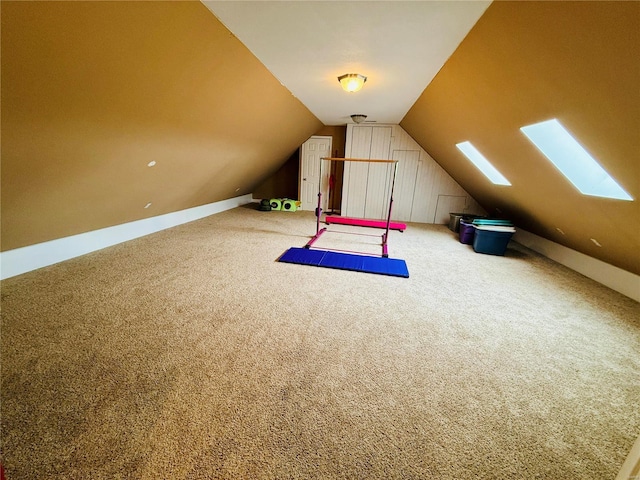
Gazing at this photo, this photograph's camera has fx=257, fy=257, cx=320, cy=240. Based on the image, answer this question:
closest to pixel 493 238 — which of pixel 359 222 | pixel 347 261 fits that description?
pixel 359 222

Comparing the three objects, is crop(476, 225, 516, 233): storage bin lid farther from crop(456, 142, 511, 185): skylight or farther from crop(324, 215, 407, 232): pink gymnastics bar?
crop(324, 215, 407, 232): pink gymnastics bar

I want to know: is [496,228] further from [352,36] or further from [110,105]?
[110,105]

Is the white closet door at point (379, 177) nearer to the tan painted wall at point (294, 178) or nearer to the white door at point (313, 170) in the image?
the tan painted wall at point (294, 178)

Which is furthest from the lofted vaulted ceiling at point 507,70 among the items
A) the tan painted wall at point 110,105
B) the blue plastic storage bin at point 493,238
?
the blue plastic storage bin at point 493,238

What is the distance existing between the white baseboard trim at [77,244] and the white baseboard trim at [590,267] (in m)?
7.19

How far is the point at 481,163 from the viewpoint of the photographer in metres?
5.08

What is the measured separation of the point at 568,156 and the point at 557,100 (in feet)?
4.07

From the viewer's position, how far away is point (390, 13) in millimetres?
1988

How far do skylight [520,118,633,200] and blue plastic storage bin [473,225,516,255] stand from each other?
1.65 meters

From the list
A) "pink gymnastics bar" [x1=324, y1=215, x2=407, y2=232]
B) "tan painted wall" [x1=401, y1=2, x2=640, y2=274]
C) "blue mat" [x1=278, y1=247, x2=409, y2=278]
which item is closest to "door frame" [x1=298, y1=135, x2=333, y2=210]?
"pink gymnastics bar" [x1=324, y1=215, x2=407, y2=232]

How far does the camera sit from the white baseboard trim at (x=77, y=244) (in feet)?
9.59

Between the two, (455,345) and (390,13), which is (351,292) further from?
(390,13)

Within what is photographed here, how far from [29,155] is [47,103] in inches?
22.6

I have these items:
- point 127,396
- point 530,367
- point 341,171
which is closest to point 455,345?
point 530,367
